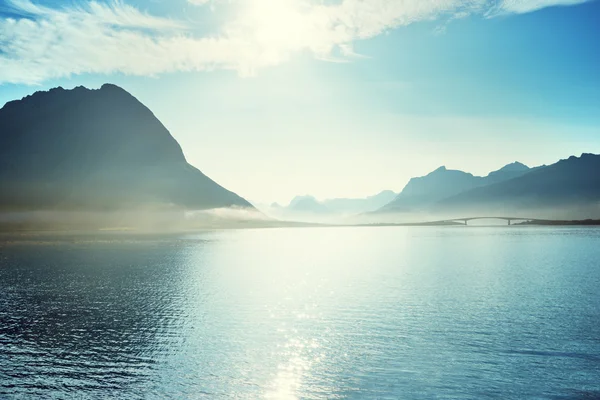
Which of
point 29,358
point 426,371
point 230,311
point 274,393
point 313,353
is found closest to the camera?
point 274,393

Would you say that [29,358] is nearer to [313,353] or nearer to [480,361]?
[313,353]

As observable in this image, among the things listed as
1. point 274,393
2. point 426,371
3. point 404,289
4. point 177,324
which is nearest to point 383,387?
point 426,371

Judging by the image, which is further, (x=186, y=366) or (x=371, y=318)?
(x=371, y=318)

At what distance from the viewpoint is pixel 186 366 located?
1363 inches

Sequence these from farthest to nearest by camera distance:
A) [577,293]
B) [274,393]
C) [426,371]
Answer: [577,293] < [426,371] < [274,393]

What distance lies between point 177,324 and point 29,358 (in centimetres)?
1618

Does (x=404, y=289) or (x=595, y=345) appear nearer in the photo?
(x=595, y=345)

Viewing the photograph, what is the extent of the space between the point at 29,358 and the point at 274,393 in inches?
898

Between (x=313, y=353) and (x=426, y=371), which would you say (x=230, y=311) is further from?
(x=426, y=371)

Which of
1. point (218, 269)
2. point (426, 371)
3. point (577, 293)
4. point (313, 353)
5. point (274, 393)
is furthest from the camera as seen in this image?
point (218, 269)

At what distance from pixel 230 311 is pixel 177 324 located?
31.4ft

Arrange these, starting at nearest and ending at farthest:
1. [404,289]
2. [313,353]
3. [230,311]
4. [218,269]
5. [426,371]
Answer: [426,371] → [313,353] → [230,311] → [404,289] → [218,269]

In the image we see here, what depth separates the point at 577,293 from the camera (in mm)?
65375

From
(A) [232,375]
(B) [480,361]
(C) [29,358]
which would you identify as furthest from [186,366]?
(B) [480,361]
